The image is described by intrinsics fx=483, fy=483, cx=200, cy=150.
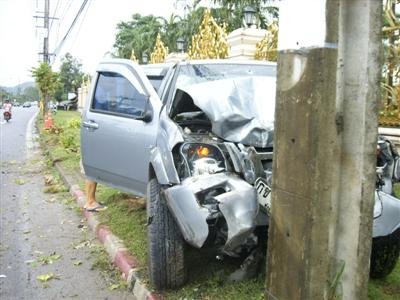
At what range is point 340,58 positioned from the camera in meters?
2.67

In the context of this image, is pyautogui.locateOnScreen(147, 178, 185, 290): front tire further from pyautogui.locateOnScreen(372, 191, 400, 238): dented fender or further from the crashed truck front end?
pyautogui.locateOnScreen(372, 191, 400, 238): dented fender

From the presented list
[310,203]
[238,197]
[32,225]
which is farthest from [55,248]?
[310,203]

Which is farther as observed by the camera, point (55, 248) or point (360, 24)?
point (55, 248)

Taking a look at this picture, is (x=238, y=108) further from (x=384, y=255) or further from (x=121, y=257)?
(x=121, y=257)

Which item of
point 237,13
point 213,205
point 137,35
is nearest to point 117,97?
point 213,205

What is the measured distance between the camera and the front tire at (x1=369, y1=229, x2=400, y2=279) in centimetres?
362

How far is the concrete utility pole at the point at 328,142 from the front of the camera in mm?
2623

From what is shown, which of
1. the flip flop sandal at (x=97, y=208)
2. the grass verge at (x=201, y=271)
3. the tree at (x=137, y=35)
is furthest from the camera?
the tree at (x=137, y=35)

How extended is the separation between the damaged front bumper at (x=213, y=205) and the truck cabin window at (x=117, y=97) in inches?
62.8

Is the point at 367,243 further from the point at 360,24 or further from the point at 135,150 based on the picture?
the point at 135,150

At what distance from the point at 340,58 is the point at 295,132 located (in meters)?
0.48

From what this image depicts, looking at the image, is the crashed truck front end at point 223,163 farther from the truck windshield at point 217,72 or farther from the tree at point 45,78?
the tree at point 45,78

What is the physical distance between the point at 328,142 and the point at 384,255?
61.5 inches

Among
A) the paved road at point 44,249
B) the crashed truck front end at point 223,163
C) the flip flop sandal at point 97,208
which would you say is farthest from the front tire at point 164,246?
the flip flop sandal at point 97,208
